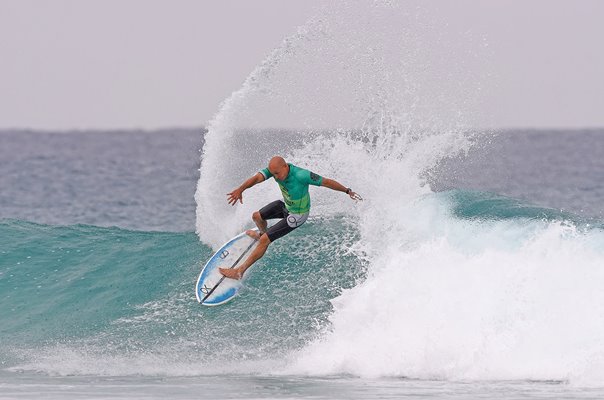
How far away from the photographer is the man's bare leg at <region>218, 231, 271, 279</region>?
13500 mm

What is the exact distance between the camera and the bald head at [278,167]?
42.9 feet

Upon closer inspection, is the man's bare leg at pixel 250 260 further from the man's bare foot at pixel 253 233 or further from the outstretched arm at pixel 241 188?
the outstretched arm at pixel 241 188

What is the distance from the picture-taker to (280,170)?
13.1 metres

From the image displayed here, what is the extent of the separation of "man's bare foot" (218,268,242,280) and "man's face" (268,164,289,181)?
1396 mm

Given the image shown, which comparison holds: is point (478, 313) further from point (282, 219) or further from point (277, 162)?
point (277, 162)

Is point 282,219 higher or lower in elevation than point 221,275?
higher

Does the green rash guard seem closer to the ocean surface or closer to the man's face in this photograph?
the man's face

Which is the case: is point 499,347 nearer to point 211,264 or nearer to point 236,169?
point 211,264

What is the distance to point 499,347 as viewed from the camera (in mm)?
11812

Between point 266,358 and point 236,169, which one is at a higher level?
point 236,169

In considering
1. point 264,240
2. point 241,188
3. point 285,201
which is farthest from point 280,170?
point 264,240

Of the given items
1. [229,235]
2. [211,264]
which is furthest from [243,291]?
[229,235]

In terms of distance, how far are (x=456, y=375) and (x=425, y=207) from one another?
3947 mm

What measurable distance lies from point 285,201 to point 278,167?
0.70 meters
